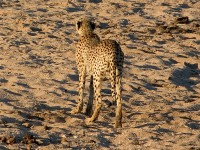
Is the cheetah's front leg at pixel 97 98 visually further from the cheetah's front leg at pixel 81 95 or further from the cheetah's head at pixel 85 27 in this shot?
the cheetah's head at pixel 85 27

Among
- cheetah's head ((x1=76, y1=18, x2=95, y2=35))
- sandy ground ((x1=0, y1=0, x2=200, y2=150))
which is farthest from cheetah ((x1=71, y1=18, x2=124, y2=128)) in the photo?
sandy ground ((x1=0, y1=0, x2=200, y2=150))

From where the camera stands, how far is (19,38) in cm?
1446

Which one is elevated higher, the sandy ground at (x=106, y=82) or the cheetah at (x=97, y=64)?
the cheetah at (x=97, y=64)

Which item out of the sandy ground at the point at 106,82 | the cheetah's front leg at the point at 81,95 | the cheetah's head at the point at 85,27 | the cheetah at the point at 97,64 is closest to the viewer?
the sandy ground at the point at 106,82

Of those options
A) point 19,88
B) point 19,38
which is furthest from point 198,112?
point 19,38

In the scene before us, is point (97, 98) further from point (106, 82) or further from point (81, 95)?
point (106, 82)

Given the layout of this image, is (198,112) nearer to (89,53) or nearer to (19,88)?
(89,53)

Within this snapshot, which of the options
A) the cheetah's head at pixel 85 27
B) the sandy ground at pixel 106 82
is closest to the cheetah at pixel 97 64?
the cheetah's head at pixel 85 27

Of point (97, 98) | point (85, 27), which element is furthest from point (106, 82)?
point (97, 98)

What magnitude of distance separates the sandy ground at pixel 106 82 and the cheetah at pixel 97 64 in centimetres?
26

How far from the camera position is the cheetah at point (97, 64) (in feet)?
31.6

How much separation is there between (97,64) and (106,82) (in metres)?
2.35

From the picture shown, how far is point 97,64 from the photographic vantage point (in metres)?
9.93

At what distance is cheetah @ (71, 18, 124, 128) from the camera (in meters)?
9.62
